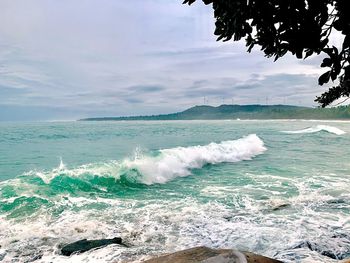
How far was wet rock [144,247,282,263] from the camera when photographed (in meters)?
4.02

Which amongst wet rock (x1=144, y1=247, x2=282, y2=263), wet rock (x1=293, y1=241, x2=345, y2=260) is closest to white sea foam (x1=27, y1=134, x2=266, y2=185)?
wet rock (x1=293, y1=241, x2=345, y2=260)

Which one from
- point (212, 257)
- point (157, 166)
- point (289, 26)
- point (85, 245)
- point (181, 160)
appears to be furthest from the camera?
point (181, 160)

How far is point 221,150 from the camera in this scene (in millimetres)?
31000

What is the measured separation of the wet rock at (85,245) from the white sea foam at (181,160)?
33.1 ft

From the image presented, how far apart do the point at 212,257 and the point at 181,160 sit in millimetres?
20422

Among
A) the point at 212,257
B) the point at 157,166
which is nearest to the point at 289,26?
the point at 212,257

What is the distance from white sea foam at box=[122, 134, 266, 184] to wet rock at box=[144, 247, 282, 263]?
14.1 m

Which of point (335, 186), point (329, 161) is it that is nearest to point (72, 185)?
point (335, 186)

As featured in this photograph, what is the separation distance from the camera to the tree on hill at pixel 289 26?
8.53ft

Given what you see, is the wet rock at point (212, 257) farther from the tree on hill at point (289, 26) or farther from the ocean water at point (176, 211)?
the ocean water at point (176, 211)

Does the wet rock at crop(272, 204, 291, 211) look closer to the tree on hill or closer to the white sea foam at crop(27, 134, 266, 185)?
the white sea foam at crop(27, 134, 266, 185)

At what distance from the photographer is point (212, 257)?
4133mm

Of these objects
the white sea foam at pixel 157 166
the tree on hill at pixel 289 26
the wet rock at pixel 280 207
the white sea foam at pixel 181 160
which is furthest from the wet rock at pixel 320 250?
the white sea foam at pixel 181 160

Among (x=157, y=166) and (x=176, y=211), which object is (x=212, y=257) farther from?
(x=157, y=166)
